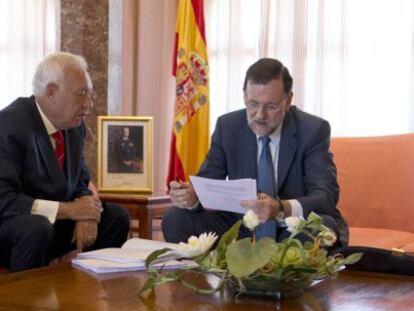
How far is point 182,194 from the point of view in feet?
8.33

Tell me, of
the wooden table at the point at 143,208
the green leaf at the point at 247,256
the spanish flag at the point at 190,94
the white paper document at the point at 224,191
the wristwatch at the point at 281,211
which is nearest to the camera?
the green leaf at the point at 247,256

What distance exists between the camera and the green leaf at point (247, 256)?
142 cm

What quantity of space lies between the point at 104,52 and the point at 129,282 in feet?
7.97

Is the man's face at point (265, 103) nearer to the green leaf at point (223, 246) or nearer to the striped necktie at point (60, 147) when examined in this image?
the striped necktie at point (60, 147)

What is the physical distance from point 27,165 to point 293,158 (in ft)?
3.49

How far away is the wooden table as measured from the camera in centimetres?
326

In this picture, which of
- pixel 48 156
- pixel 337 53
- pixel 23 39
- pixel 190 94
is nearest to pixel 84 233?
pixel 48 156

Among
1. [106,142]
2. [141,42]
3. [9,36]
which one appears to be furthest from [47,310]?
[9,36]

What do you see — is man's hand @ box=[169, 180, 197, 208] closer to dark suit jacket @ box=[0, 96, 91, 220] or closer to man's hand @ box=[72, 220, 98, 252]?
man's hand @ box=[72, 220, 98, 252]

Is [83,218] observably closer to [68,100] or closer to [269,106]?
[68,100]

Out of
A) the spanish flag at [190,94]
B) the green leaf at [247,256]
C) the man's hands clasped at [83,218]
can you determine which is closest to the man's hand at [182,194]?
the man's hands clasped at [83,218]

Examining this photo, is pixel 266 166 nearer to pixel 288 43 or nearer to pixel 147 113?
pixel 288 43

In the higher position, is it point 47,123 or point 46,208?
point 47,123

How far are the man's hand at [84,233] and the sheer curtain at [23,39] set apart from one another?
257cm
